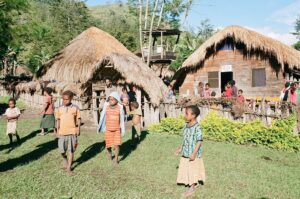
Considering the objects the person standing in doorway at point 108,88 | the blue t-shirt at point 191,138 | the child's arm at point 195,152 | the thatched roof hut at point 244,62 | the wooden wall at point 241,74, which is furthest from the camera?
the wooden wall at point 241,74

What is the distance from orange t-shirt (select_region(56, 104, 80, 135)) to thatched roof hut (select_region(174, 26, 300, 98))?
1257cm

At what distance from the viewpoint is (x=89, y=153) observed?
9430 millimetres

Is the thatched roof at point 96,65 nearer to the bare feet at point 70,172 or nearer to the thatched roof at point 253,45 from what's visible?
the thatched roof at point 253,45

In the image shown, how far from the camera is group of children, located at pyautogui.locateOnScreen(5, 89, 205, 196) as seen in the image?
5957 millimetres

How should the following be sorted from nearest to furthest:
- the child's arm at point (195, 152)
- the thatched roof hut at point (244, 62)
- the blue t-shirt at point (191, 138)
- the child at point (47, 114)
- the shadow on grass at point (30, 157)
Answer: the child's arm at point (195, 152) → the blue t-shirt at point (191, 138) → the shadow on grass at point (30, 157) → the child at point (47, 114) → the thatched roof hut at point (244, 62)

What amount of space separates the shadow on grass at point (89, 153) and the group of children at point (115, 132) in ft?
1.07

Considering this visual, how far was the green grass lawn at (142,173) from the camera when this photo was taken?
6.00 metres

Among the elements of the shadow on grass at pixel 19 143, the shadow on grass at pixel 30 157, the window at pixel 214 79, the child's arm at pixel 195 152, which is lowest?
the shadow on grass at pixel 30 157

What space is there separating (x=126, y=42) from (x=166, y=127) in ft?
103

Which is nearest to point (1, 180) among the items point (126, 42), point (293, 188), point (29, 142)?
point (29, 142)

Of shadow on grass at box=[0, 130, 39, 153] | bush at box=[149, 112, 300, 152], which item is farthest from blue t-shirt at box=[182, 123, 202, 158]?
shadow on grass at box=[0, 130, 39, 153]

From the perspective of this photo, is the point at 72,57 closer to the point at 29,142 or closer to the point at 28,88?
the point at 28,88

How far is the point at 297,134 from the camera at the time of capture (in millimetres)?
10008

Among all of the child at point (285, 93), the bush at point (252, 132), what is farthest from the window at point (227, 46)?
the bush at point (252, 132)
